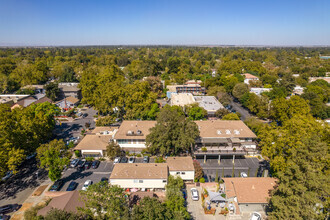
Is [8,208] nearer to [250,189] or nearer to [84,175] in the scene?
[84,175]

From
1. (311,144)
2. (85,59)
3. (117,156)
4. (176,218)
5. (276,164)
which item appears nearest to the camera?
(176,218)

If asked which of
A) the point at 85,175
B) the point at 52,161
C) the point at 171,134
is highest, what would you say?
the point at 171,134

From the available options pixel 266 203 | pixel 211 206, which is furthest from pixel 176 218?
pixel 266 203

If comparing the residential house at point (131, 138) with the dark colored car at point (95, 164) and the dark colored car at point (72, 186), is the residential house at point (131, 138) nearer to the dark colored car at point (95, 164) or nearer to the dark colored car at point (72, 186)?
the dark colored car at point (95, 164)

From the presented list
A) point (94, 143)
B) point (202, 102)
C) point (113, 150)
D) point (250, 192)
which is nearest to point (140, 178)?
point (113, 150)

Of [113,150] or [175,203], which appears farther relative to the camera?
[113,150]

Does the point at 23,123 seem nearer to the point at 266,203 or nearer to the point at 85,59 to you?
the point at 266,203
